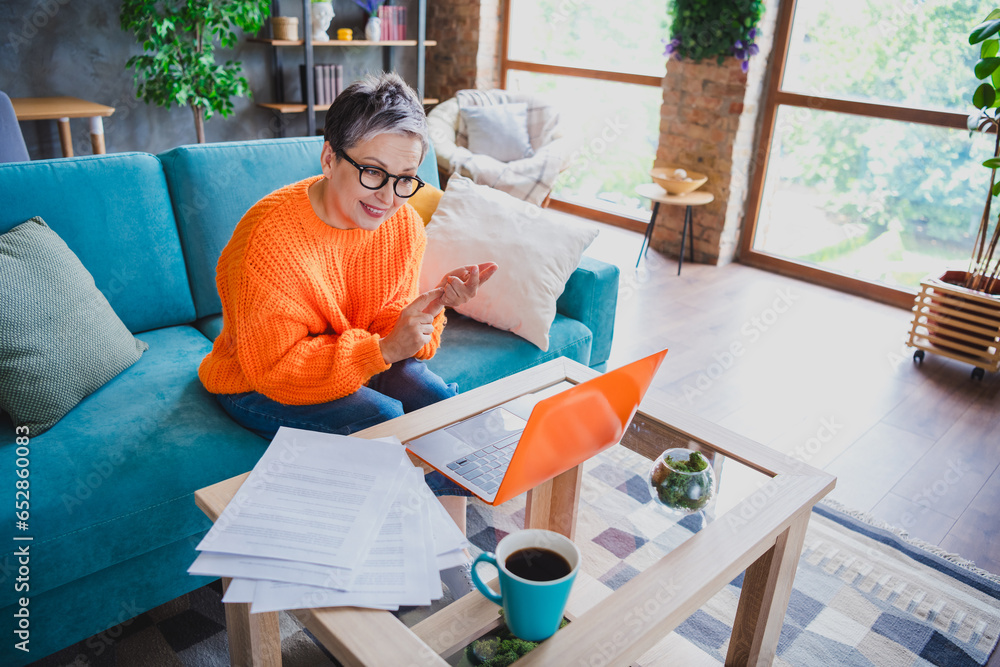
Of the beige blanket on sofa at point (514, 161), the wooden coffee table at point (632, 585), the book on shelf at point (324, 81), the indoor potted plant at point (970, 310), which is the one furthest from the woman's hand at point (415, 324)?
the book on shelf at point (324, 81)

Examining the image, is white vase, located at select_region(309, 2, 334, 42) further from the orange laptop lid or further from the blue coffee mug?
the blue coffee mug

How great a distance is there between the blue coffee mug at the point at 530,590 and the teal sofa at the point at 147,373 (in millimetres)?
711

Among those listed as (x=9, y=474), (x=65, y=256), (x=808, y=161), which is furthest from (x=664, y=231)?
(x=9, y=474)

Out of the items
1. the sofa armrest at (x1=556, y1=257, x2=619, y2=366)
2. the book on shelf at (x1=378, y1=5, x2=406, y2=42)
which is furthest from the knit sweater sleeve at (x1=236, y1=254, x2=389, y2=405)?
the book on shelf at (x1=378, y1=5, x2=406, y2=42)

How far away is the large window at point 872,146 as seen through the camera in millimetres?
3125

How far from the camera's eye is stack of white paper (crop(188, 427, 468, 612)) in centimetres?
83

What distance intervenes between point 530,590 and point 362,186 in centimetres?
77

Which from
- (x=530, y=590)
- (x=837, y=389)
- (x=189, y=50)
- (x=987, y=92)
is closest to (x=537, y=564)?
(x=530, y=590)

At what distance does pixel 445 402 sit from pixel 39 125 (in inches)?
138

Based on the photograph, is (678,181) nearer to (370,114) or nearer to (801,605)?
(801,605)

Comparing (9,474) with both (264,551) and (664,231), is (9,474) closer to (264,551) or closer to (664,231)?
(264,551)

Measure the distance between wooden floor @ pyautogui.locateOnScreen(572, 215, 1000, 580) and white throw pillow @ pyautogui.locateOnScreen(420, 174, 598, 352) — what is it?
0.78 metres

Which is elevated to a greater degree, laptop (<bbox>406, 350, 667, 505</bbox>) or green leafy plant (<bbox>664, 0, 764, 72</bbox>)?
green leafy plant (<bbox>664, 0, 764, 72</bbox>)

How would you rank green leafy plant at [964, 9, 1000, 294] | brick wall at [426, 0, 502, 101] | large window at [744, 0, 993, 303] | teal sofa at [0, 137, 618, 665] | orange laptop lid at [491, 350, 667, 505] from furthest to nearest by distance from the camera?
1. brick wall at [426, 0, 502, 101]
2. large window at [744, 0, 993, 303]
3. green leafy plant at [964, 9, 1000, 294]
4. teal sofa at [0, 137, 618, 665]
5. orange laptop lid at [491, 350, 667, 505]
